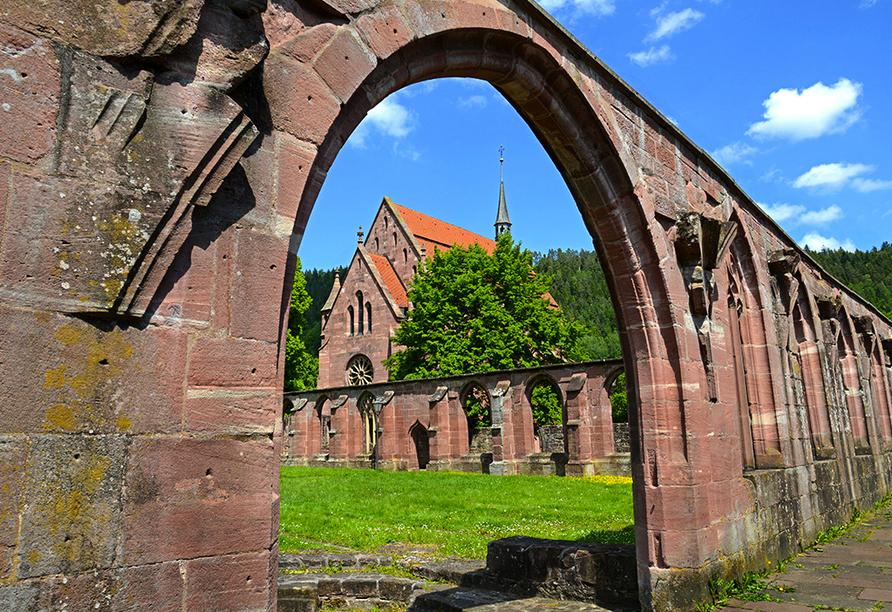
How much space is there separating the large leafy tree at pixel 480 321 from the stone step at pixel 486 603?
64.0 feet

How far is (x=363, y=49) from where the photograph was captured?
2.87m

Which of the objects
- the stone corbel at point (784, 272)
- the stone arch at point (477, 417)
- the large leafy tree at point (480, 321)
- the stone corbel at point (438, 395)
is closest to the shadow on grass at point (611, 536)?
the stone corbel at point (784, 272)

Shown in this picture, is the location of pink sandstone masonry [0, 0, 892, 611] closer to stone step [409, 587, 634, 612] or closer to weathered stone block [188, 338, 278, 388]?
weathered stone block [188, 338, 278, 388]

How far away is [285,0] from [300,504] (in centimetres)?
1053

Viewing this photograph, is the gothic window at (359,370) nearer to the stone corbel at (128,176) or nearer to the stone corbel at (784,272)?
the stone corbel at (784,272)

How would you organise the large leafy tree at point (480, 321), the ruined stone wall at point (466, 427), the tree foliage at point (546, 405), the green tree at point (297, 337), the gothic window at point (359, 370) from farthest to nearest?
the gothic window at point (359, 370), the green tree at point (297, 337), the tree foliage at point (546, 405), the large leafy tree at point (480, 321), the ruined stone wall at point (466, 427)

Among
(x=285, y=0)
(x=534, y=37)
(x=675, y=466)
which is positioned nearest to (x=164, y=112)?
(x=285, y=0)

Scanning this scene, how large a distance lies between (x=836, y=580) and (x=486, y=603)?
3.17 m

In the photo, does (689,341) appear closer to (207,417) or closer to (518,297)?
(207,417)

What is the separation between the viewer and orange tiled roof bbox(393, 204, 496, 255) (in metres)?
37.9

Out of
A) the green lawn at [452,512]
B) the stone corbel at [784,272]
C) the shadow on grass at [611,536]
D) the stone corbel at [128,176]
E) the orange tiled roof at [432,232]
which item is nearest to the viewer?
the stone corbel at [128,176]

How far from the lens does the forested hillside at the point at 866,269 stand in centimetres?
6862

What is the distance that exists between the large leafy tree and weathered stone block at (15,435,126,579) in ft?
75.3

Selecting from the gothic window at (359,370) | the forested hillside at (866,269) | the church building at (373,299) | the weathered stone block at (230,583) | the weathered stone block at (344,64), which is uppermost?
the forested hillside at (866,269)
